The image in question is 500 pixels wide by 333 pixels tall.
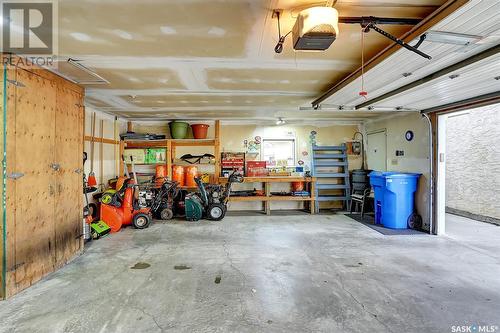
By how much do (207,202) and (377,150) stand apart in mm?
4128

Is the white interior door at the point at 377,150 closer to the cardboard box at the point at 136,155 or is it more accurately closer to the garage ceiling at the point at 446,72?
the garage ceiling at the point at 446,72

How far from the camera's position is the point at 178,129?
5980mm

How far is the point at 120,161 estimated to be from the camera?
5.93 metres

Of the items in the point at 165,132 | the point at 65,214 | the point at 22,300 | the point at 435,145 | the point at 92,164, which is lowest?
the point at 22,300

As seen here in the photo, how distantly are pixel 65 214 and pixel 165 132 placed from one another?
3616mm

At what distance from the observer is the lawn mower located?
5328mm

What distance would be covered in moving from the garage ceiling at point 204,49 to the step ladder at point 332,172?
2.60 metres

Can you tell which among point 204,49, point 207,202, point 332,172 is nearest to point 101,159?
point 207,202

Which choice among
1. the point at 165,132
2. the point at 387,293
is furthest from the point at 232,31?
the point at 165,132

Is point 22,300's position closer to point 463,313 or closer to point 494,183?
point 463,313

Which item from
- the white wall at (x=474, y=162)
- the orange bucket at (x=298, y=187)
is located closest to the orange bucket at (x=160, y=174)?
the orange bucket at (x=298, y=187)

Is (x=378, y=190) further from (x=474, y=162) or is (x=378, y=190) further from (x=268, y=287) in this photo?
(x=268, y=287)

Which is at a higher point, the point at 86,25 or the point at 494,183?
the point at 86,25

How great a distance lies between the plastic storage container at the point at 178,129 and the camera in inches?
234
